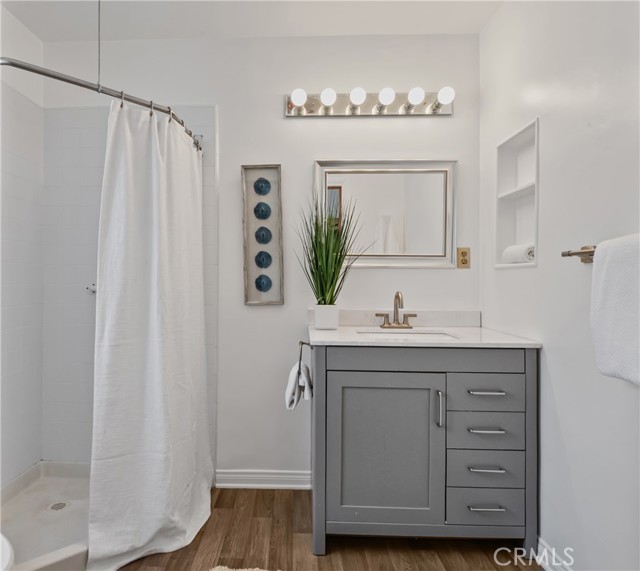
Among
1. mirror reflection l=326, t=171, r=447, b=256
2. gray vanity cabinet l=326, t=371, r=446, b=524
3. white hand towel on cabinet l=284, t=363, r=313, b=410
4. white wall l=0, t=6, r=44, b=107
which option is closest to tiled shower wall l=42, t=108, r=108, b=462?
white wall l=0, t=6, r=44, b=107

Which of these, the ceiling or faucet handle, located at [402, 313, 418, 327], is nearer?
the ceiling

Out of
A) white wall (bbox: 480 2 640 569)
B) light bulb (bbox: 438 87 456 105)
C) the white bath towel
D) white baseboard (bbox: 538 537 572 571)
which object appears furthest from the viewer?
light bulb (bbox: 438 87 456 105)

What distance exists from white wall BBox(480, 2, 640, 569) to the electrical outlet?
15.3 inches

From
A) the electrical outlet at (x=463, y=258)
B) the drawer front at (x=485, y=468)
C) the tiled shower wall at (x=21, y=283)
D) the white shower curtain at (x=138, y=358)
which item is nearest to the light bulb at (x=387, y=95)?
the electrical outlet at (x=463, y=258)

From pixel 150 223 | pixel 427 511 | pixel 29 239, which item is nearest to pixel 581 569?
pixel 427 511

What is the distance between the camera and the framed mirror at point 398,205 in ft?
7.18

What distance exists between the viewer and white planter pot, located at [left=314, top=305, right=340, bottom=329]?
1.94 meters

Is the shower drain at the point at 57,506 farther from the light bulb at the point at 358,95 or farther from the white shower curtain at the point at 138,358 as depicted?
the light bulb at the point at 358,95

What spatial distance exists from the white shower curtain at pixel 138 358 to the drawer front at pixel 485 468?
3.77 ft

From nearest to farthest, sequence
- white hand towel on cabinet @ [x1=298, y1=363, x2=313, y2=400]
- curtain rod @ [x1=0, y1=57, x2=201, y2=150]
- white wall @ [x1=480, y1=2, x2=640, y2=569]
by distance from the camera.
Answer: white wall @ [x1=480, y1=2, x2=640, y2=569], curtain rod @ [x1=0, y1=57, x2=201, y2=150], white hand towel on cabinet @ [x1=298, y1=363, x2=313, y2=400]

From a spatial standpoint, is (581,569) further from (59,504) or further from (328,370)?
(59,504)

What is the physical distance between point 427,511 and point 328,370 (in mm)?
695

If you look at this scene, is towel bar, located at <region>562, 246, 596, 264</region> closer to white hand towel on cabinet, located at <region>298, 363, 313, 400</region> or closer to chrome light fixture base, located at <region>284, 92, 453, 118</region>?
white hand towel on cabinet, located at <region>298, 363, 313, 400</region>

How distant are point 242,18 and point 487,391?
85.9 inches
